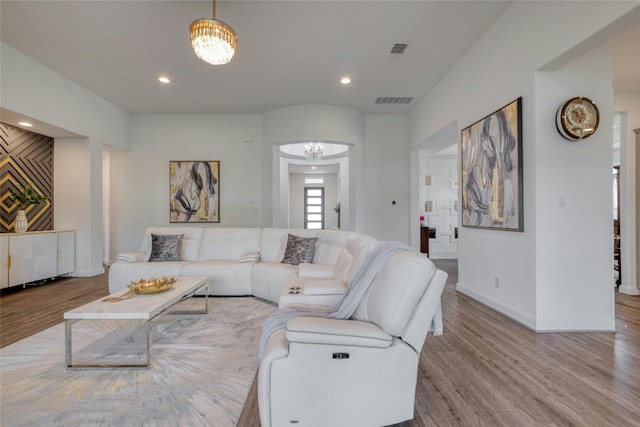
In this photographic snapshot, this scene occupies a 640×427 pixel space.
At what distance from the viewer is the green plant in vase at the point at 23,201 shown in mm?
4516

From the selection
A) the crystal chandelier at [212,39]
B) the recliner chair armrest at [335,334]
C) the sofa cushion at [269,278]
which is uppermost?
the crystal chandelier at [212,39]

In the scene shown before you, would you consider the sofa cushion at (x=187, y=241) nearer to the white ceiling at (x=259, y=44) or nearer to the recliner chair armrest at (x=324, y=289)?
the white ceiling at (x=259, y=44)

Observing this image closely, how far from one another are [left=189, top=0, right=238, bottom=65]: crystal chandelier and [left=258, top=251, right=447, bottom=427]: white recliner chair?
8.03 feet

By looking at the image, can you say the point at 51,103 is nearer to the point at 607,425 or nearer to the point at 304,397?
the point at 304,397

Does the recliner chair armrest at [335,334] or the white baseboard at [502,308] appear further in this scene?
the white baseboard at [502,308]

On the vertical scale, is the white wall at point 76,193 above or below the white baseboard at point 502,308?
above

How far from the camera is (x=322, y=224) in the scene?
465 inches

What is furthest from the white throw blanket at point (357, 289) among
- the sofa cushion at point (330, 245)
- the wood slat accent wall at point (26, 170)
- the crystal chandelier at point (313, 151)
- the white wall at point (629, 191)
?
the crystal chandelier at point (313, 151)

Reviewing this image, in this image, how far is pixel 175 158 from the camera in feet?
20.7

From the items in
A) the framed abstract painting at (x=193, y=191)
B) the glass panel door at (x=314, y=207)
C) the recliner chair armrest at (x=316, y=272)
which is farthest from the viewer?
the glass panel door at (x=314, y=207)

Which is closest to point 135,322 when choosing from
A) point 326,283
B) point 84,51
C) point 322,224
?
point 326,283

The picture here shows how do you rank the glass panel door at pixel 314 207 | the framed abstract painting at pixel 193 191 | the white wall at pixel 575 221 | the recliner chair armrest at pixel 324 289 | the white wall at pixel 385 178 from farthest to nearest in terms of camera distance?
the glass panel door at pixel 314 207 < the framed abstract painting at pixel 193 191 < the white wall at pixel 385 178 < the white wall at pixel 575 221 < the recliner chair armrest at pixel 324 289

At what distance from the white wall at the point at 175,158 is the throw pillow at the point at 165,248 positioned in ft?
6.98

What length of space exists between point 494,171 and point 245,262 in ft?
11.0
